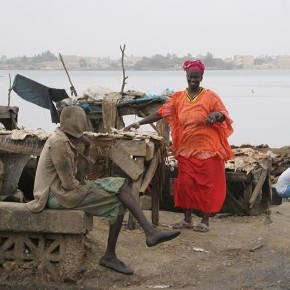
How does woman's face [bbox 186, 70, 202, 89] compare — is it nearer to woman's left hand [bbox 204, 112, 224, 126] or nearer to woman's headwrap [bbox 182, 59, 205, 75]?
woman's headwrap [bbox 182, 59, 205, 75]

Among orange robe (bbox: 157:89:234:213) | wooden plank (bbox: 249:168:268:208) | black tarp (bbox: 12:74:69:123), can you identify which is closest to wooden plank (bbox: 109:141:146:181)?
orange robe (bbox: 157:89:234:213)

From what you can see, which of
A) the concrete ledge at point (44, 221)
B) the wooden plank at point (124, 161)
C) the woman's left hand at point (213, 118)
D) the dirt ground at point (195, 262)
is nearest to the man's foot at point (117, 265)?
the dirt ground at point (195, 262)

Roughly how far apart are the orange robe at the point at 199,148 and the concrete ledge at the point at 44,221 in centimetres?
196

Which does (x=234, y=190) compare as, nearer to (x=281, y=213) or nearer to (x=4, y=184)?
(x=281, y=213)

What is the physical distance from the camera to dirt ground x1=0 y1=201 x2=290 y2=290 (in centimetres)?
540

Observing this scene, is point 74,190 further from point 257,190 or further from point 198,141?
point 257,190

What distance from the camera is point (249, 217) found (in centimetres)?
868

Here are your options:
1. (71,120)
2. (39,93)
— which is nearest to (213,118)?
(71,120)

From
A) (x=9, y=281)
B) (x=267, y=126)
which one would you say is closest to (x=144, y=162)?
(x=9, y=281)

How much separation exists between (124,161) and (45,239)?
1463 mm

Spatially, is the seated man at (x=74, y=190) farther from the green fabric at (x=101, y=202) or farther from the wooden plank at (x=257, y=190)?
the wooden plank at (x=257, y=190)

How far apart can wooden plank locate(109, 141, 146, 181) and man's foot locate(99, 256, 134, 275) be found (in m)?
1.28

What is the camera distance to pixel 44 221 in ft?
17.6

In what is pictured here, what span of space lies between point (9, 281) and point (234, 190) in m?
5.01
